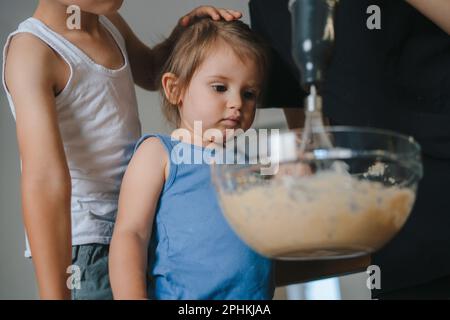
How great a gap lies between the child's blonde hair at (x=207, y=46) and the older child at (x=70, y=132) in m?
0.09

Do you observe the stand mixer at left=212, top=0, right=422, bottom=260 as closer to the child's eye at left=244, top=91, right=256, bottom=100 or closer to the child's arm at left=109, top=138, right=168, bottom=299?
the child's arm at left=109, top=138, right=168, bottom=299

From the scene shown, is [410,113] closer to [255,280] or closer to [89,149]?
[255,280]

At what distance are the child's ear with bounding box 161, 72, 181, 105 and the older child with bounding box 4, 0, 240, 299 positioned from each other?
2.6 inches

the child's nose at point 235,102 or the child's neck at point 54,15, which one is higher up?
the child's neck at point 54,15

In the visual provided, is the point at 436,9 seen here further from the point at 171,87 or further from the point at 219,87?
the point at 171,87

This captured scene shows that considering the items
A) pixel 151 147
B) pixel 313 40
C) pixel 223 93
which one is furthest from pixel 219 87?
pixel 313 40

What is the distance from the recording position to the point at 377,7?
32.2 inches

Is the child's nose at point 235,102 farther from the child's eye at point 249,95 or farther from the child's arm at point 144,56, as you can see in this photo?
the child's arm at point 144,56

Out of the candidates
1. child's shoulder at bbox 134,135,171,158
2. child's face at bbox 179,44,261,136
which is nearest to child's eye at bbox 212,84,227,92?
child's face at bbox 179,44,261,136

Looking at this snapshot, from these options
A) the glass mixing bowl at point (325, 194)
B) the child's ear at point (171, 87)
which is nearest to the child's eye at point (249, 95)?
the child's ear at point (171, 87)

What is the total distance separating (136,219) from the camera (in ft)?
2.59

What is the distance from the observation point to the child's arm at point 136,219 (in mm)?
724

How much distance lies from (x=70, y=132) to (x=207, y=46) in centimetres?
26
